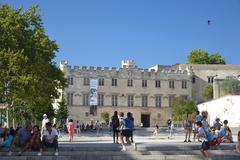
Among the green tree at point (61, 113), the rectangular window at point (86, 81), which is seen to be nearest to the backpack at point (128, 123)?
the green tree at point (61, 113)

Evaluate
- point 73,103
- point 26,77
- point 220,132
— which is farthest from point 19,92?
point 73,103

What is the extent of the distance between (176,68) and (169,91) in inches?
345

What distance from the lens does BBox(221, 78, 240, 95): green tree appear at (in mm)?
69000

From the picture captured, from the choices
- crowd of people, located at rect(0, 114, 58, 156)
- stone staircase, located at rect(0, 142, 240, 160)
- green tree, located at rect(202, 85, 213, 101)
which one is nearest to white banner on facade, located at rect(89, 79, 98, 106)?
green tree, located at rect(202, 85, 213, 101)

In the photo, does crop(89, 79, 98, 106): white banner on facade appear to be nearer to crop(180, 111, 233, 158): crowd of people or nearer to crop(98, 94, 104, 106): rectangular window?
crop(98, 94, 104, 106): rectangular window

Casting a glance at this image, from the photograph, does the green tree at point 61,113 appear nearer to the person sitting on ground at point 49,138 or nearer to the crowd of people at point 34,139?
the crowd of people at point 34,139

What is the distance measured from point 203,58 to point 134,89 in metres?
24.4

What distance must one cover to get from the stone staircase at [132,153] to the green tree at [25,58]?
1613 cm

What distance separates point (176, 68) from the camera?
9162cm

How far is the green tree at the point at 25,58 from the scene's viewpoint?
118ft

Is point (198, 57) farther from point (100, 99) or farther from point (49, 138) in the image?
point (49, 138)

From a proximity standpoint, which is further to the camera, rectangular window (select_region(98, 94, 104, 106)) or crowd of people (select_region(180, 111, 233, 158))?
rectangular window (select_region(98, 94, 104, 106))

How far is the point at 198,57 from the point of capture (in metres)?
102

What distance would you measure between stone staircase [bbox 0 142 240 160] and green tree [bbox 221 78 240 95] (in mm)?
47491
